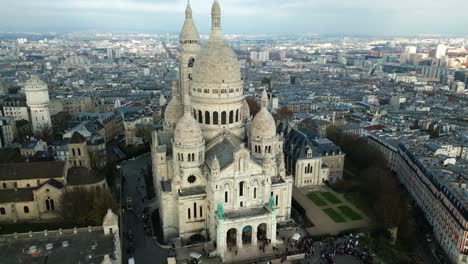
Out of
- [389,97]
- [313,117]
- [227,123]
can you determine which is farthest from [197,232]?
[389,97]

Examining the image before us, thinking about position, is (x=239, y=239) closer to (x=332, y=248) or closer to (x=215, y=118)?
(x=332, y=248)

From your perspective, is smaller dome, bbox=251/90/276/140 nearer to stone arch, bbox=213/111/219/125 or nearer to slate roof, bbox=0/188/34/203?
stone arch, bbox=213/111/219/125

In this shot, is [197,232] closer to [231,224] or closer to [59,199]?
[231,224]

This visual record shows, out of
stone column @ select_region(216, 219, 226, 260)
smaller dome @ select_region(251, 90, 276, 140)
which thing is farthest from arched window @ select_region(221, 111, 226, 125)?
stone column @ select_region(216, 219, 226, 260)

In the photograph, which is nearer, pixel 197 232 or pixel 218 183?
pixel 218 183

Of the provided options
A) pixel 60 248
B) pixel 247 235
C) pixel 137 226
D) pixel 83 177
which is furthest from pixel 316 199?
pixel 60 248
